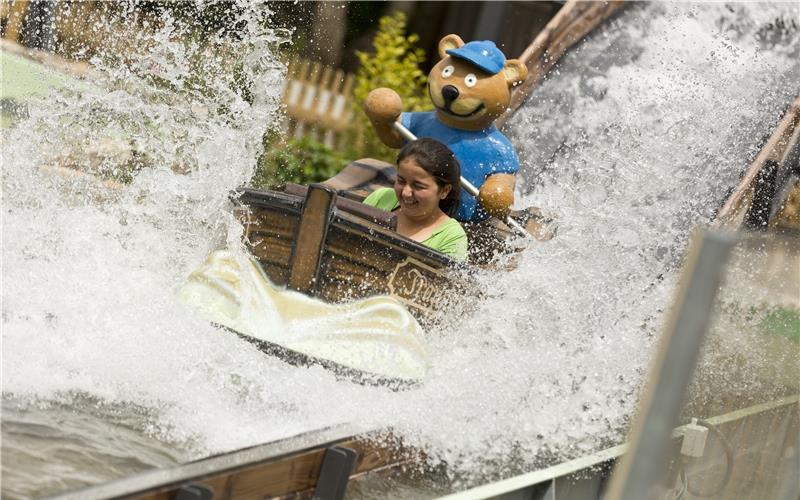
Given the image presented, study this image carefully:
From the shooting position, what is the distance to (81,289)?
12.5 ft

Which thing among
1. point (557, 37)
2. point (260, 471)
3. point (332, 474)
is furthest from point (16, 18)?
point (260, 471)

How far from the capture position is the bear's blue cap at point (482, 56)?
480cm

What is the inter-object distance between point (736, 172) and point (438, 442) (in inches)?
106

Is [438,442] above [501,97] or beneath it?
beneath

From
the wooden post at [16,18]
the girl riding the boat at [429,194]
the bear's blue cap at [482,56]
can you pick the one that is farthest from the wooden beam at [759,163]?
the wooden post at [16,18]

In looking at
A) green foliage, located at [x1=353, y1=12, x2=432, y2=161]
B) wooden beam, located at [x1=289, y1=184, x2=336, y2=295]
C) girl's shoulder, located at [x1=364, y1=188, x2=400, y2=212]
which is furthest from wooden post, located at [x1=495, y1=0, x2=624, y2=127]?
green foliage, located at [x1=353, y1=12, x2=432, y2=161]

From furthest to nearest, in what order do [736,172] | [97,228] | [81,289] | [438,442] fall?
[736,172]
[97,228]
[81,289]
[438,442]

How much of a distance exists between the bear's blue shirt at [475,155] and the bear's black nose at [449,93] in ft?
0.52

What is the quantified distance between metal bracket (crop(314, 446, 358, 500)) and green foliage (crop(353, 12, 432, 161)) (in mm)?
6252

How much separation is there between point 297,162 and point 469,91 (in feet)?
12.3

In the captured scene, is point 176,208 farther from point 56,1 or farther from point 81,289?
point 56,1

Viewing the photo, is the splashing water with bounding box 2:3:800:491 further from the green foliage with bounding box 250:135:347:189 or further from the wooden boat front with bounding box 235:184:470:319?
the green foliage with bounding box 250:135:347:189

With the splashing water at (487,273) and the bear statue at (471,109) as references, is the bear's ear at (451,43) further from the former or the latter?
the splashing water at (487,273)

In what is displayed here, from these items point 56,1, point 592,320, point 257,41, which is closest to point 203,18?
point 56,1
